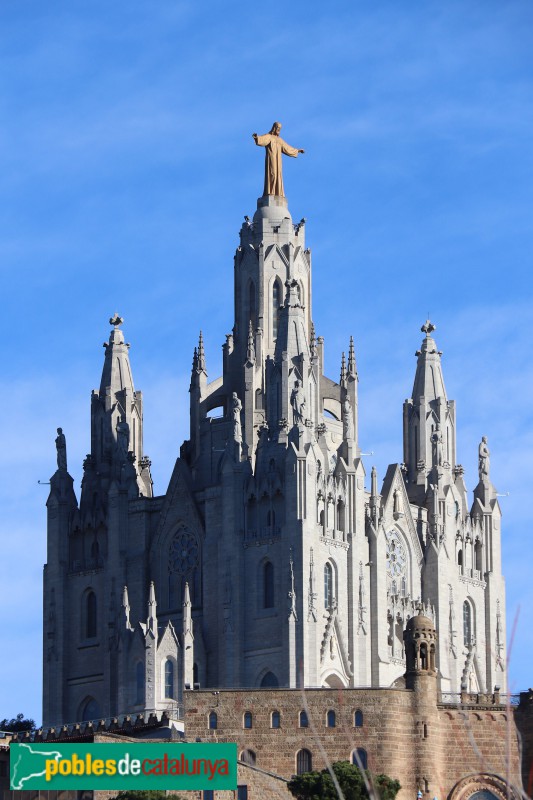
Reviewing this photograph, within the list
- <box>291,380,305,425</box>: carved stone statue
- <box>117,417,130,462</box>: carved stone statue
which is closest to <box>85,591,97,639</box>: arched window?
<box>117,417,130,462</box>: carved stone statue

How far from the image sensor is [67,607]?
452 ft

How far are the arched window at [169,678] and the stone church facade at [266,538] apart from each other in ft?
0.22

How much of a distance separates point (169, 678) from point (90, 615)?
32.2ft

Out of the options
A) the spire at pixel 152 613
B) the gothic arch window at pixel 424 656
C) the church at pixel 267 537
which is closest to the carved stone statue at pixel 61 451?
the church at pixel 267 537

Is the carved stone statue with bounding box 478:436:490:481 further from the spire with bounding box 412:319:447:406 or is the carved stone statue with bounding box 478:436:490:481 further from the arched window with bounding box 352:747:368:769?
the arched window with bounding box 352:747:368:769

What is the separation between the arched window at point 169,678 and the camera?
128 meters

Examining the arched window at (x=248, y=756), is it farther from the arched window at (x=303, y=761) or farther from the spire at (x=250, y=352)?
the spire at (x=250, y=352)

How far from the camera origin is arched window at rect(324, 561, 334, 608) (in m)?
130

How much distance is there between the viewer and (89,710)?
135m

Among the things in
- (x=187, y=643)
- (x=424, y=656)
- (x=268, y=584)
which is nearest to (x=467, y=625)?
(x=268, y=584)

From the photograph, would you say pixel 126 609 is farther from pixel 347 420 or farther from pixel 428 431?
pixel 428 431

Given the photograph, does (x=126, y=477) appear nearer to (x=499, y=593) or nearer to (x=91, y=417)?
(x=91, y=417)

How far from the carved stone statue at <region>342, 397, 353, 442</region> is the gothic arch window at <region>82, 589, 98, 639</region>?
15.3 metres

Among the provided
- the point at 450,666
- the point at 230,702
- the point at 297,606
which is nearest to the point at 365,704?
the point at 230,702
